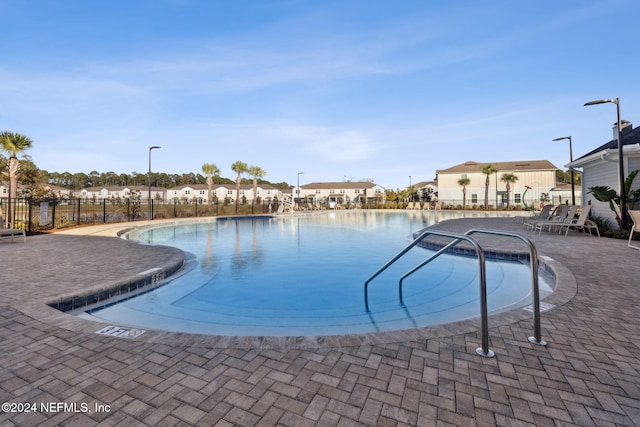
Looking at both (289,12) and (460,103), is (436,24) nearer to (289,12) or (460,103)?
(289,12)

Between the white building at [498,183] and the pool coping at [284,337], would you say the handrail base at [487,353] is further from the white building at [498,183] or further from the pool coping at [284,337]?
the white building at [498,183]

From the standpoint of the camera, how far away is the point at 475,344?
2.66 metres

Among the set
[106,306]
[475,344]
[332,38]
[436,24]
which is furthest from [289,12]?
[475,344]

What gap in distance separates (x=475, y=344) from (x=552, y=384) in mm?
654

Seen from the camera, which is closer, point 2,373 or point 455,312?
point 2,373

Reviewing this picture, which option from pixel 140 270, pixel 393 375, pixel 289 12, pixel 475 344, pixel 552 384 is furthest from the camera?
pixel 289 12

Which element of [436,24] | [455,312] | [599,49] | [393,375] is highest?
[436,24]

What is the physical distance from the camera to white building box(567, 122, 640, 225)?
1038 cm

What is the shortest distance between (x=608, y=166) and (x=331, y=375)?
1521 centimetres

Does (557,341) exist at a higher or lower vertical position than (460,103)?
lower

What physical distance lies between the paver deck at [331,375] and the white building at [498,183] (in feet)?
141

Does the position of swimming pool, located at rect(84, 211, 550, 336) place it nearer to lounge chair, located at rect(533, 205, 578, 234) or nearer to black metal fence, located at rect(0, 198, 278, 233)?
lounge chair, located at rect(533, 205, 578, 234)

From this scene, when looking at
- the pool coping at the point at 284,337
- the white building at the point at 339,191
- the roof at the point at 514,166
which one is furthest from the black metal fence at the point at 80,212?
the white building at the point at 339,191

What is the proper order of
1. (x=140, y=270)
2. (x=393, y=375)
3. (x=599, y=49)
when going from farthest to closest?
(x=599, y=49)
(x=140, y=270)
(x=393, y=375)
